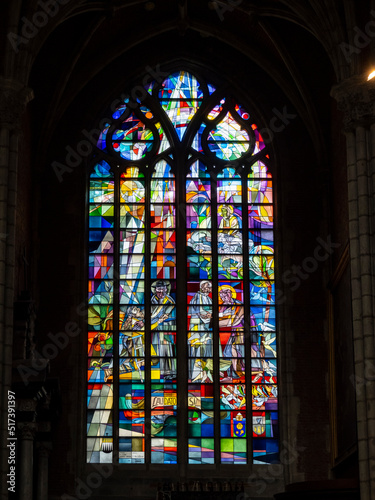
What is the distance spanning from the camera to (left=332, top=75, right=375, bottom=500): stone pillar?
1492cm

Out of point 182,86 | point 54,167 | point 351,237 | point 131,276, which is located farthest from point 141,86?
point 351,237

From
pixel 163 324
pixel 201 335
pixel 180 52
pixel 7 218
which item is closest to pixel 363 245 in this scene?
pixel 7 218

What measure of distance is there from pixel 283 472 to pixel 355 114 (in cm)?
699

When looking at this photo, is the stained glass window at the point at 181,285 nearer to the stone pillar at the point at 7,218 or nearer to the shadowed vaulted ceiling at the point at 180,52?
the shadowed vaulted ceiling at the point at 180,52

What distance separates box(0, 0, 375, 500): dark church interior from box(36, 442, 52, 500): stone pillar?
0.03m

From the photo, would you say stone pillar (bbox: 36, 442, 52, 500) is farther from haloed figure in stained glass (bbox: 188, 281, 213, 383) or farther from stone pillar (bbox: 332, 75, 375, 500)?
stone pillar (bbox: 332, 75, 375, 500)

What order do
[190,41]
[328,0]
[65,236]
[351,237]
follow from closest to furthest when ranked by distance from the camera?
[351,237] < [328,0] < [65,236] < [190,41]

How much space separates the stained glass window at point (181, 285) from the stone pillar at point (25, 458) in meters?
2.62

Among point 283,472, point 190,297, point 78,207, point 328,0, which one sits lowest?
point 283,472

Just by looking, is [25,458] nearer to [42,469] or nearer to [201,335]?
[42,469]

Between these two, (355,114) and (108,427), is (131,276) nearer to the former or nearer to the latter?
(108,427)

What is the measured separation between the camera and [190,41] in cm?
2206

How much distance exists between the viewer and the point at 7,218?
15.8 m

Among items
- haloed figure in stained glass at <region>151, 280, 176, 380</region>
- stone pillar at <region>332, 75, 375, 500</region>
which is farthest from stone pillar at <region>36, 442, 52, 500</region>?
stone pillar at <region>332, 75, 375, 500</region>
